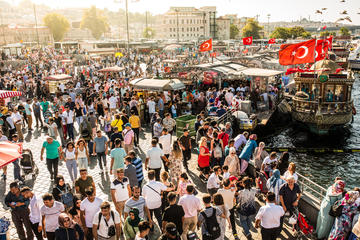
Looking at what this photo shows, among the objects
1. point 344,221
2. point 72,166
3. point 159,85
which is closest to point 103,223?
point 72,166

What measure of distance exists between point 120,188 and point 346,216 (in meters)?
4.32

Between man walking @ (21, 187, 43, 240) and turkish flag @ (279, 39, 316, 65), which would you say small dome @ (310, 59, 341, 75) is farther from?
man walking @ (21, 187, 43, 240)

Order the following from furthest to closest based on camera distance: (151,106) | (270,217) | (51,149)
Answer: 1. (151,106)
2. (51,149)
3. (270,217)

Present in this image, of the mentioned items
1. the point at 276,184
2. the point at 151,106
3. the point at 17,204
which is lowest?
the point at 276,184

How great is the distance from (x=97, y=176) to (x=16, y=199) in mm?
3709

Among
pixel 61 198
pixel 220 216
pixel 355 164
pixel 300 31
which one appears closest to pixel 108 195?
pixel 61 198

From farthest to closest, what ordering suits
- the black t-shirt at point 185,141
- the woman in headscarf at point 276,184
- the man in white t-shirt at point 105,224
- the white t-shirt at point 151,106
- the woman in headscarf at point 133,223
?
the white t-shirt at point 151,106 → the black t-shirt at point 185,141 → the woman in headscarf at point 276,184 → the man in white t-shirt at point 105,224 → the woman in headscarf at point 133,223

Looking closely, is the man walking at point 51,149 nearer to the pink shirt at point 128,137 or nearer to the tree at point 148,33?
the pink shirt at point 128,137

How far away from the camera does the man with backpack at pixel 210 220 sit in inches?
192

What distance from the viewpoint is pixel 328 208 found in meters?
5.73

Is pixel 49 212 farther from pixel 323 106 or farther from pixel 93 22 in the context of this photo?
pixel 93 22

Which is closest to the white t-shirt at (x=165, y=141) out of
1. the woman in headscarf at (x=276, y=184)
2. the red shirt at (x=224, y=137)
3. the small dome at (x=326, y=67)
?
the red shirt at (x=224, y=137)

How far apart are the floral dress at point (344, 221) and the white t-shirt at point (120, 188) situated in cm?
410

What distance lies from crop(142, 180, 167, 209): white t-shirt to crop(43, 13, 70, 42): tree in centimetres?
11758
